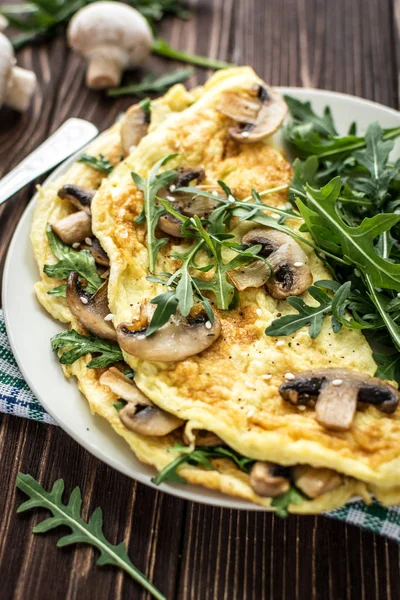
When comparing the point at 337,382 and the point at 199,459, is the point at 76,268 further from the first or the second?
the point at 337,382

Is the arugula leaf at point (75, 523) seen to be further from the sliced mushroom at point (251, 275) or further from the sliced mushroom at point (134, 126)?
the sliced mushroom at point (134, 126)

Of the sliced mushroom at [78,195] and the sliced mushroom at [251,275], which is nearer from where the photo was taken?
the sliced mushroom at [251,275]

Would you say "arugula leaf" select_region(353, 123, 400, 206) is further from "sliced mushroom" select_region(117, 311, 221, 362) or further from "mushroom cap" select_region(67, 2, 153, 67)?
"mushroom cap" select_region(67, 2, 153, 67)

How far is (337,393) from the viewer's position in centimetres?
353

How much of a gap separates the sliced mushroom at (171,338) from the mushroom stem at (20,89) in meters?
3.40

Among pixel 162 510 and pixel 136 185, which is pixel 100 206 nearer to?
pixel 136 185

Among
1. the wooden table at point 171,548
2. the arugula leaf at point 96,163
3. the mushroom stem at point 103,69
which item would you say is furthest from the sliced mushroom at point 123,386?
A: the mushroom stem at point 103,69

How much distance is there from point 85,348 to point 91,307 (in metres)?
0.26

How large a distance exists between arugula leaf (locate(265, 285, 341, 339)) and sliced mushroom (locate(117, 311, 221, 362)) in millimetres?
347

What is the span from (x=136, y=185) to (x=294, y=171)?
1201 millimetres

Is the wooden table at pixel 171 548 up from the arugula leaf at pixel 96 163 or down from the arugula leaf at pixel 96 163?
down

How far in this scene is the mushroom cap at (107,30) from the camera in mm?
6117

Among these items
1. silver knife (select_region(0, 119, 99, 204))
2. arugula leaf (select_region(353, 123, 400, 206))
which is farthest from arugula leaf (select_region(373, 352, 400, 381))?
silver knife (select_region(0, 119, 99, 204))

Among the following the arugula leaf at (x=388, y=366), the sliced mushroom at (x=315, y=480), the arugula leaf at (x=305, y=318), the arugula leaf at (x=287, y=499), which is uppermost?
the arugula leaf at (x=305, y=318)
